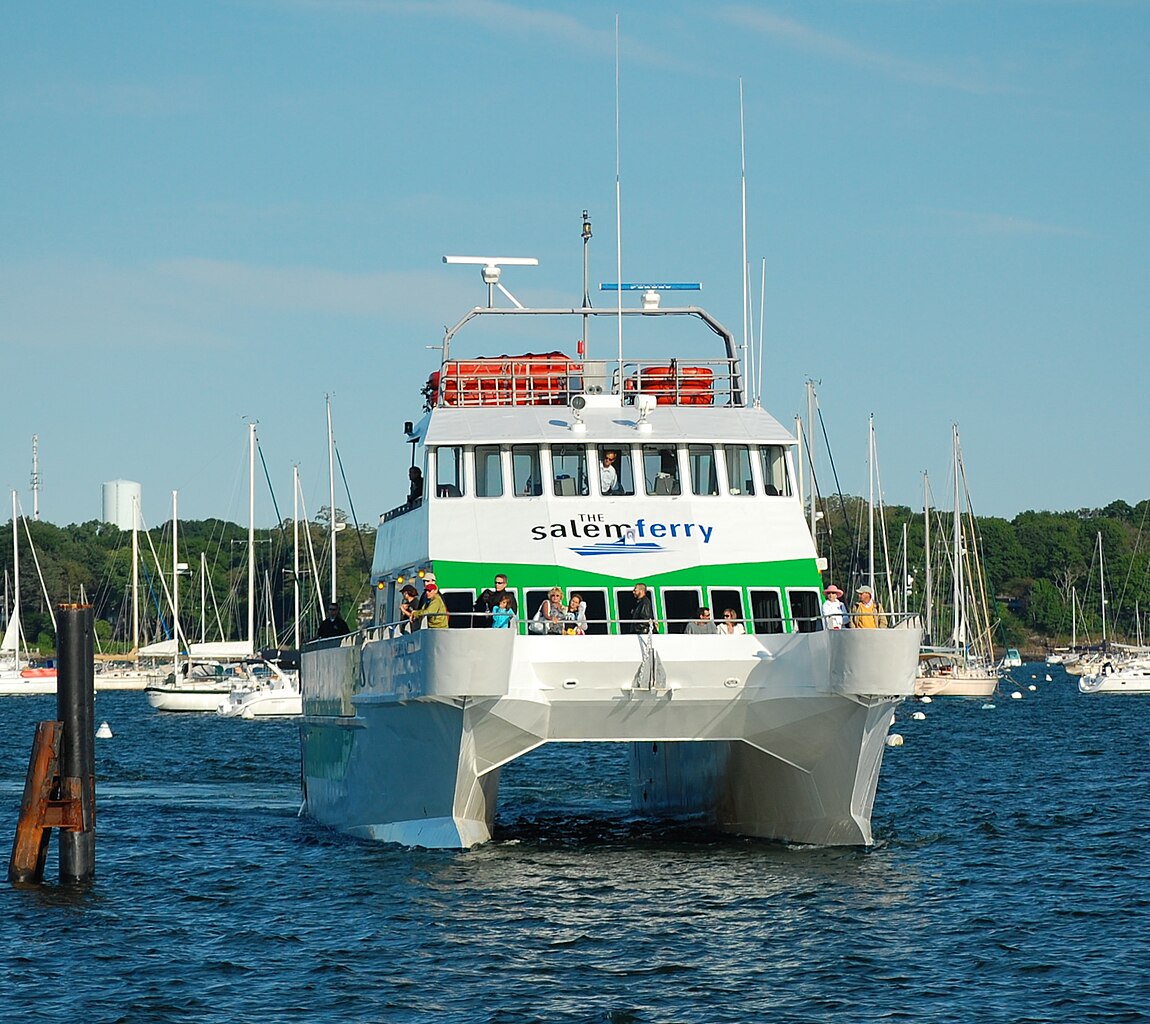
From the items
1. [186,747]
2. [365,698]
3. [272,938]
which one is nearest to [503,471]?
[365,698]

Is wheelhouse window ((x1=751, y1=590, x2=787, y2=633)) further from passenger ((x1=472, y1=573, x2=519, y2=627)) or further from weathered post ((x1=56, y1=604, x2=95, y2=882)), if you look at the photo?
weathered post ((x1=56, y1=604, x2=95, y2=882))

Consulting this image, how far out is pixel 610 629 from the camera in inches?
855

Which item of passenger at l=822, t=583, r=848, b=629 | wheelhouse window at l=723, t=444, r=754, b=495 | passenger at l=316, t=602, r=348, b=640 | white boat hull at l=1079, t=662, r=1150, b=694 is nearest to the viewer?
passenger at l=822, t=583, r=848, b=629

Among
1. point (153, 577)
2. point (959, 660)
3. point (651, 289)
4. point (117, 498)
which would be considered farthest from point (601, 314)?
point (117, 498)

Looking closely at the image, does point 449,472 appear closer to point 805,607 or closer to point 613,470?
point 613,470

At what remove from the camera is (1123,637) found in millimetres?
149500

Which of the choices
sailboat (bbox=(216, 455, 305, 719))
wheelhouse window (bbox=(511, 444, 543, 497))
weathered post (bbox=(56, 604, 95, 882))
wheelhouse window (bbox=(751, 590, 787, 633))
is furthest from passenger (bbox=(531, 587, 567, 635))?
sailboat (bbox=(216, 455, 305, 719))

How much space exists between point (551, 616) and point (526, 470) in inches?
116

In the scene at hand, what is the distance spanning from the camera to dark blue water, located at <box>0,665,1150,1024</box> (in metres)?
15.8

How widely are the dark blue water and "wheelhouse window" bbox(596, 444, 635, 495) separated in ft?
15.3

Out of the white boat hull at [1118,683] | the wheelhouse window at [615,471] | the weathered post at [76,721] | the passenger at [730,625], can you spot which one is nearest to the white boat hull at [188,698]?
the white boat hull at [1118,683]

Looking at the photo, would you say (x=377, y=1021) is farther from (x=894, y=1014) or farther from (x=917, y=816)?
(x=917, y=816)

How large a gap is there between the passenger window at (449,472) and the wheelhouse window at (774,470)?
3907 millimetres

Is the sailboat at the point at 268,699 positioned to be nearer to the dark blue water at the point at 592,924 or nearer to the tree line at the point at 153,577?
the tree line at the point at 153,577
